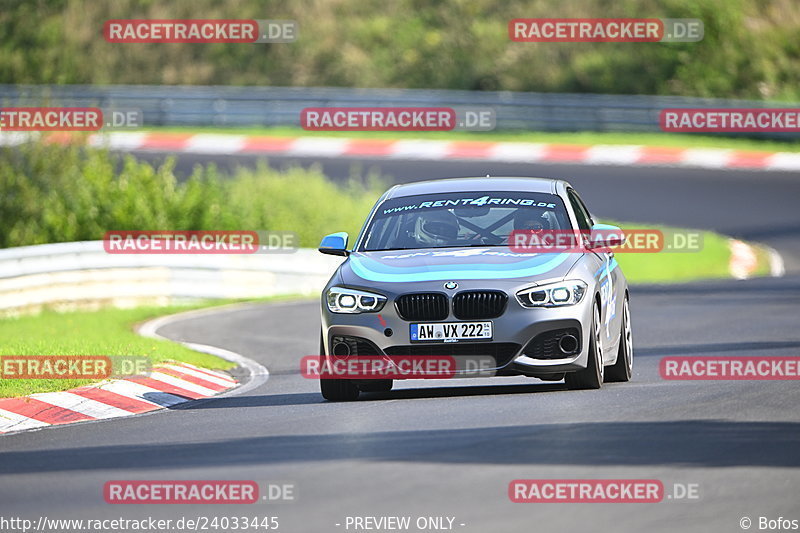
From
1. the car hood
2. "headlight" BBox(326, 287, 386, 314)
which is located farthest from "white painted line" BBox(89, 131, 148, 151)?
"headlight" BBox(326, 287, 386, 314)

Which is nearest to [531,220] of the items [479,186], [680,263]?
[479,186]

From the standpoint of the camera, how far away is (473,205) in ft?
40.6

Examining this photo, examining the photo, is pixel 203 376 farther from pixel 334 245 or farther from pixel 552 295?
pixel 552 295

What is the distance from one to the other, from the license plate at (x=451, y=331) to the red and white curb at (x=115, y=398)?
7.98 feet

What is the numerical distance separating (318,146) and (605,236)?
27.9 m

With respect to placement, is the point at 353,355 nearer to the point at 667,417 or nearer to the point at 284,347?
the point at 667,417

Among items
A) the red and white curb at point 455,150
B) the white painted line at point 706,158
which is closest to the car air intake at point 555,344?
the red and white curb at point 455,150

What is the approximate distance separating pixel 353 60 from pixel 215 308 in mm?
29316

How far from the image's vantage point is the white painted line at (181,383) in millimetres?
13438

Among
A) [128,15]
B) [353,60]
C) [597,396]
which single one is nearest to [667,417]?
[597,396]

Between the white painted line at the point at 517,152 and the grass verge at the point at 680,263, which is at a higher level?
the white painted line at the point at 517,152

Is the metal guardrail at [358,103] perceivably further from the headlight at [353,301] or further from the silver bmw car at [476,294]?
the headlight at [353,301]

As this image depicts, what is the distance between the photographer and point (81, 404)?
1237 centimetres

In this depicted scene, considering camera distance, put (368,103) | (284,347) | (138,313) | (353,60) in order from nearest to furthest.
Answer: (284,347) → (138,313) → (368,103) → (353,60)
